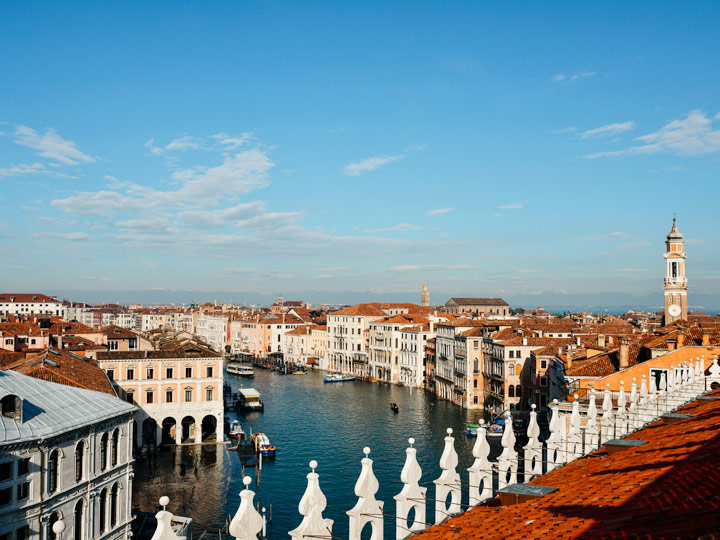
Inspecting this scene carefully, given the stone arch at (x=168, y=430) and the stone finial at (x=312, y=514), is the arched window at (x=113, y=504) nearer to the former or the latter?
the stone arch at (x=168, y=430)

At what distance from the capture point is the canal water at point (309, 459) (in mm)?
28688

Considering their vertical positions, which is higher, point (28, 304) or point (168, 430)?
point (28, 304)

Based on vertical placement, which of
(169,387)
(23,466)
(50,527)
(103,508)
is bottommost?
(103,508)

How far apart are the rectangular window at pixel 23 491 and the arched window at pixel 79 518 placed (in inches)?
95.4

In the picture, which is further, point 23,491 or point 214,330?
point 214,330

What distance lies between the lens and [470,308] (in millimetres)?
162250

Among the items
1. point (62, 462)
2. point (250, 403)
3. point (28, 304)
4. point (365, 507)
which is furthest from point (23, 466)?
point (28, 304)

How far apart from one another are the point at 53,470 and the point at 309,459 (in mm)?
20259

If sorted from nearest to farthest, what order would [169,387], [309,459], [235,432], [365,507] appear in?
[365,507]
[309,459]
[169,387]
[235,432]

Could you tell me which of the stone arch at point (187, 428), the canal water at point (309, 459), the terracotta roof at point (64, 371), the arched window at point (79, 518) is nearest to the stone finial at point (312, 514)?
the arched window at point (79, 518)

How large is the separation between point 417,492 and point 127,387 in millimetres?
35951

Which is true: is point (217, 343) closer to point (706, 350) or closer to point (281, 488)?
point (281, 488)

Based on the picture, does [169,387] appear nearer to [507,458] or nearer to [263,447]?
[263,447]

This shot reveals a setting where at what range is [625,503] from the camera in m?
4.88
